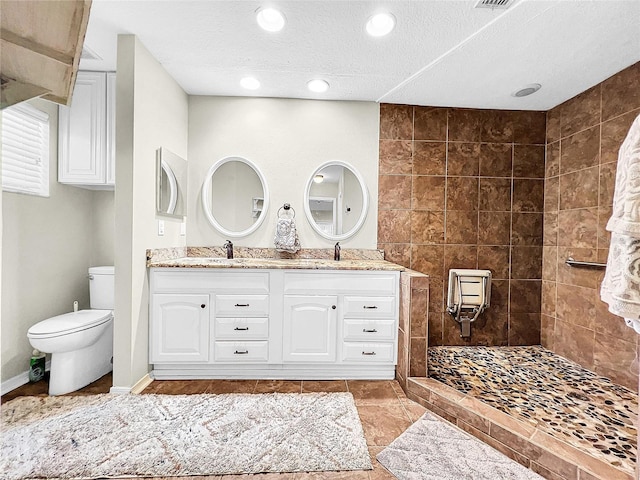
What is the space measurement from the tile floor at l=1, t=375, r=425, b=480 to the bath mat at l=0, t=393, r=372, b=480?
84 mm

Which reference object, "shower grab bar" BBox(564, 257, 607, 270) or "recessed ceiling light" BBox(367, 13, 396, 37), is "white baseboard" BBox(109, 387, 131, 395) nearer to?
"recessed ceiling light" BBox(367, 13, 396, 37)

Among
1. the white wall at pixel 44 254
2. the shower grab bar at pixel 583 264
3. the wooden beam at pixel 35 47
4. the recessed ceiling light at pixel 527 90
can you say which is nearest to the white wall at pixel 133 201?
the white wall at pixel 44 254

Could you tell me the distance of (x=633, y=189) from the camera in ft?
3.28

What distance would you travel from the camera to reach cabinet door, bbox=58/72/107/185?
2389 millimetres

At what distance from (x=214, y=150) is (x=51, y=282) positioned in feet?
5.38

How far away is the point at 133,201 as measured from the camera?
2.08 m

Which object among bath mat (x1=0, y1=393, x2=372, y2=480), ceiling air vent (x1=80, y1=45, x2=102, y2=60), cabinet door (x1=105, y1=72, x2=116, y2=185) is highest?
ceiling air vent (x1=80, y1=45, x2=102, y2=60)

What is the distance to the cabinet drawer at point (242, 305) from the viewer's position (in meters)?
2.32

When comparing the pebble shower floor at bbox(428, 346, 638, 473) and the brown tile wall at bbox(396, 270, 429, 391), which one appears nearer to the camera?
the pebble shower floor at bbox(428, 346, 638, 473)

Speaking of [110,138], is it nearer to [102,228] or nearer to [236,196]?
[102,228]

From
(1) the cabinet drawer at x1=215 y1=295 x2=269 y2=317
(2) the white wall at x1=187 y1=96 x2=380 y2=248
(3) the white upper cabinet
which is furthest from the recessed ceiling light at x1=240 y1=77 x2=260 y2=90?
(1) the cabinet drawer at x1=215 y1=295 x2=269 y2=317

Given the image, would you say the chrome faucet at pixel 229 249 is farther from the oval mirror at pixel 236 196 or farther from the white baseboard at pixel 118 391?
the white baseboard at pixel 118 391

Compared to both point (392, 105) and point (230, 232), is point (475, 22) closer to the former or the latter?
→ point (392, 105)

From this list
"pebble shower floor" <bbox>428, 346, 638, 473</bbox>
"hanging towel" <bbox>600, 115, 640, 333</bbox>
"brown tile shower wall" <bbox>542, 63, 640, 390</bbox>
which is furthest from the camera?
"brown tile shower wall" <bbox>542, 63, 640, 390</bbox>
